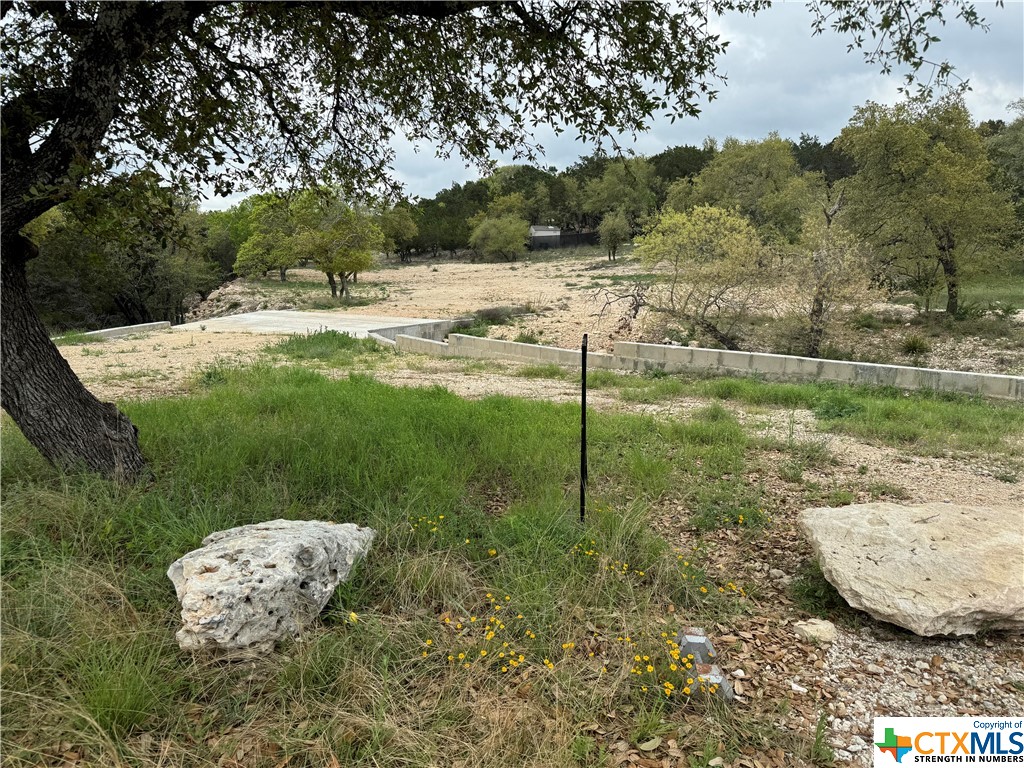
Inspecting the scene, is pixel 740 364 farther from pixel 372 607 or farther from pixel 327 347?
pixel 372 607

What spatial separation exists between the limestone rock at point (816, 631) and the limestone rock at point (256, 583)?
2.32m

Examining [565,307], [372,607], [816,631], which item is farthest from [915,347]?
[372,607]

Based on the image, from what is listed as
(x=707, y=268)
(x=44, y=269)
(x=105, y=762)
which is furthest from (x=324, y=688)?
(x=44, y=269)

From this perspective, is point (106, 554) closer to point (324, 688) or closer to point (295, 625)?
point (295, 625)

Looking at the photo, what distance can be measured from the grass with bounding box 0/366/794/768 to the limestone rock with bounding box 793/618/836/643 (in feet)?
1.14

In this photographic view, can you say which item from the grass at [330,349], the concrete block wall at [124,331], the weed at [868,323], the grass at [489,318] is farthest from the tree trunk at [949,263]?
the concrete block wall at [124,331]

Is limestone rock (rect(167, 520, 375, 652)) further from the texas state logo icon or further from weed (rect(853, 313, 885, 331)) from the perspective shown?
weed (rect(853, 313, 885, 331))

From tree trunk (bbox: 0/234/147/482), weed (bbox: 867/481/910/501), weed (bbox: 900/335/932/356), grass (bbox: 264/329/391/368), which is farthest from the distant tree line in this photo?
weed (bbox: 867/481/910/501)

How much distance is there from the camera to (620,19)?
4.17 m

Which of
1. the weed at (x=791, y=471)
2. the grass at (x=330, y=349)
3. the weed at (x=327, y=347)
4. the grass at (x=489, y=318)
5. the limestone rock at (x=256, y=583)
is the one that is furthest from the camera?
the grass at (x=489, y=318)

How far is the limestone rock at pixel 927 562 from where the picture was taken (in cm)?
292

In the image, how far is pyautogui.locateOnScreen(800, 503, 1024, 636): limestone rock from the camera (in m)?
2.92

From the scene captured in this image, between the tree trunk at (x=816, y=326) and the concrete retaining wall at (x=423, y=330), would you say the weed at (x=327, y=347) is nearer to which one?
the concrete retaining wall at (x=423, y=330)

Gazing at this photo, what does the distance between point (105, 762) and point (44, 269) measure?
26542 millimetres
